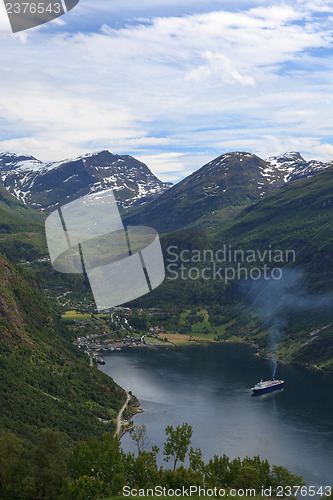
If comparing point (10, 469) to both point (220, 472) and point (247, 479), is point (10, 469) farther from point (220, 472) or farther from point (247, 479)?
point (247, 479)

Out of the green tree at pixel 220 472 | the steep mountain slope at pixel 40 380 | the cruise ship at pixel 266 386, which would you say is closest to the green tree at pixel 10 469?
the green tree at pixel 220 472

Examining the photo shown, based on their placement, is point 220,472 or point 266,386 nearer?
point 220,472

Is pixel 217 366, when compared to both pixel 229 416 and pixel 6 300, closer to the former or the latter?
pixel 229 416

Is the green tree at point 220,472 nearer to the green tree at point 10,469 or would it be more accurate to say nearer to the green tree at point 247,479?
the green tree at point 247,479

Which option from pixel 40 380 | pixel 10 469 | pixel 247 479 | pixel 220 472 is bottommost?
pixel 220 472

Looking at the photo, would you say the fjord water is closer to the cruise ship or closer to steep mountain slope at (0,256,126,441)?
the cruise ship

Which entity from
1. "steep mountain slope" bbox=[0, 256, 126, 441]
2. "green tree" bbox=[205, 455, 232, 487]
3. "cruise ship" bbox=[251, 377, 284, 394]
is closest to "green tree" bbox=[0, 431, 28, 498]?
"green tree" bbox=[205, 455, 232, 487]

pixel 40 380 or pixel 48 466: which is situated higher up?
pixel 48 466

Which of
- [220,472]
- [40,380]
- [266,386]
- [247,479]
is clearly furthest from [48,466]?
[266,386]
